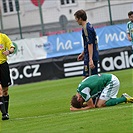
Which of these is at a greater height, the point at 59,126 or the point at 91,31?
the point at 91,31

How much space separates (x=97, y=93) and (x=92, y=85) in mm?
318

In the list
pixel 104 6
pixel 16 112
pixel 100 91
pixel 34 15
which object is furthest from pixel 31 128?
pixel 34 15

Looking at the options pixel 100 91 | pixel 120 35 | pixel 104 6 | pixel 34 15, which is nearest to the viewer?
pixel 100 91

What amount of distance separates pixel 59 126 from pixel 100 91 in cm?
283

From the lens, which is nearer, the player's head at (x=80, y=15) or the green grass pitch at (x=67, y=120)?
the green grass pitch at (x=67, y=120)

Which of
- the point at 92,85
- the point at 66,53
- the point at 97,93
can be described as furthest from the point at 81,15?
the point at 66,53

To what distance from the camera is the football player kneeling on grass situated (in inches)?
492

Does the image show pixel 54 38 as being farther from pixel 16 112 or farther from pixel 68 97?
pixel 16 112

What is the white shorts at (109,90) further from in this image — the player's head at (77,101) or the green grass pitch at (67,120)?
the player's head at (77,101)

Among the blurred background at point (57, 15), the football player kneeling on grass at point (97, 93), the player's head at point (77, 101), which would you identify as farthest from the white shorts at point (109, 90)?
the blurred background at point (57, 15)

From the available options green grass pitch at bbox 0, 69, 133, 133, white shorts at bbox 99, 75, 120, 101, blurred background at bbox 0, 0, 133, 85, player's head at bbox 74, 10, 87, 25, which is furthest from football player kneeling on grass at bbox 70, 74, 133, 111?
blurred background at bbox 0, 0, 133, 85

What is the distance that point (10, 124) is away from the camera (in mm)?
11398

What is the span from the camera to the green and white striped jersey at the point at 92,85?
1246 centimetres

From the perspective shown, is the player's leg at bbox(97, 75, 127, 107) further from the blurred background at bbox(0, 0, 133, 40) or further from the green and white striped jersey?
the blurred background at bbox(0, 0, 133, 40)
